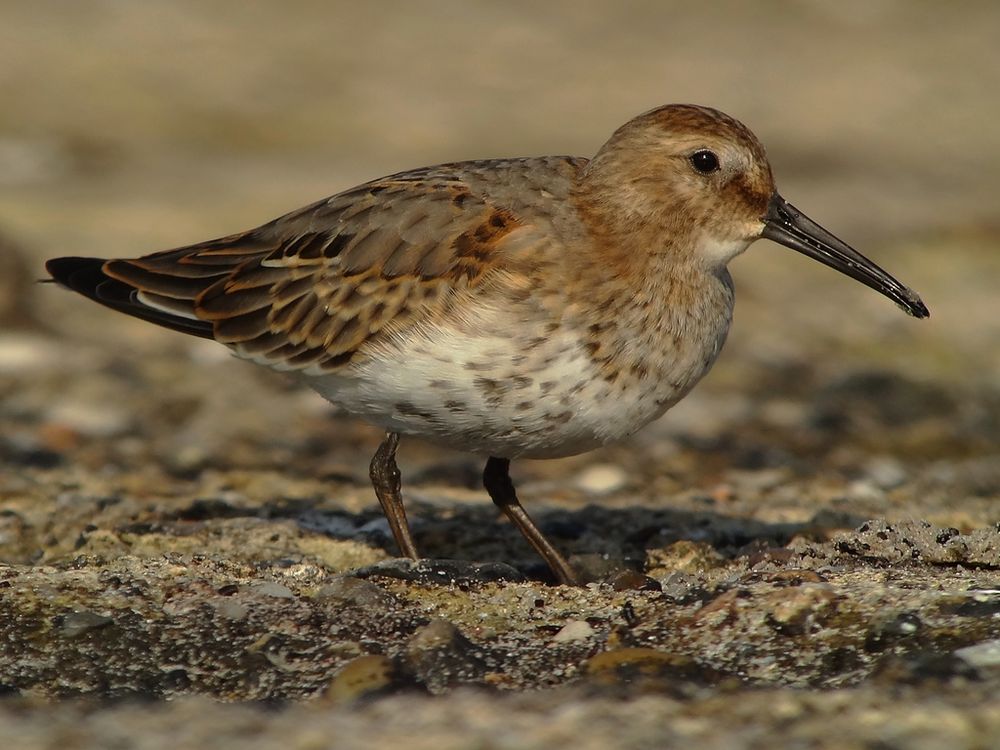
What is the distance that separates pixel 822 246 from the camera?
19.2 feet

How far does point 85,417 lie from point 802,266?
5.46 metres

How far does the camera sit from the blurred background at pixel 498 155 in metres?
8.00

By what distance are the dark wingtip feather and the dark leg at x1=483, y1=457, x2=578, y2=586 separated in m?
1.34

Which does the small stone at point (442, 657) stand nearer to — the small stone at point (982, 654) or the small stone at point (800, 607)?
the small stone at point (800, 607)

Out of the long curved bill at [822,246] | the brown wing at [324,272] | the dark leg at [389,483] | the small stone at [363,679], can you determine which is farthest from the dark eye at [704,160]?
the small stone at [363,679]

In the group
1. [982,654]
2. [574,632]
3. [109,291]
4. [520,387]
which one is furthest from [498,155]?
[982,654]

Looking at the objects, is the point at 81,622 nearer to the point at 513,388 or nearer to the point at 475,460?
the point at 513,388

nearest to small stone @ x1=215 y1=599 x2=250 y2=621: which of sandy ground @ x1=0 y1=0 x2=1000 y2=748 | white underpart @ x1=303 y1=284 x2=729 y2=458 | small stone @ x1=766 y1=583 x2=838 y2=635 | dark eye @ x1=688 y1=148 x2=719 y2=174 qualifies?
sandy ground @ x1=0 y1=0 x2=1000 y2=748

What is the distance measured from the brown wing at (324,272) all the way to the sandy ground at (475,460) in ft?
2.92

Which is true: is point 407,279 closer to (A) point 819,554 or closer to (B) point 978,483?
(A) point 819,554

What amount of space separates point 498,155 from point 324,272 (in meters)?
6.54

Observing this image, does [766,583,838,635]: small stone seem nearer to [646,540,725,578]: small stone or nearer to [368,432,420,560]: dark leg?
[646,540,725,578]: small stone

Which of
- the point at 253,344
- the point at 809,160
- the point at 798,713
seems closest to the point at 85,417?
the point at 253,344

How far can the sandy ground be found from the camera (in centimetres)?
417
